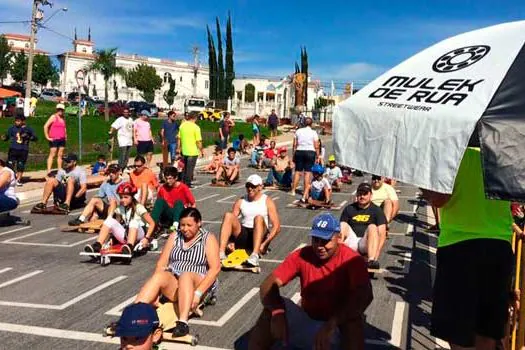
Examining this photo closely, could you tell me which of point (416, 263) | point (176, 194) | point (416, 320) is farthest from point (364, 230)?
point (176, 194)

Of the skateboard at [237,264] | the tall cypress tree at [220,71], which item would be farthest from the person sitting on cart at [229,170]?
the tall cypress tree at [220,71]

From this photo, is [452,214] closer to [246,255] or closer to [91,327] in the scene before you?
[91,327]

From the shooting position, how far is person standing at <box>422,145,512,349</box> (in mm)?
3521

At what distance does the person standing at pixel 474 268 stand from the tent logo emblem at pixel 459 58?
21.8 inches

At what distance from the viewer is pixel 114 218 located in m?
8.48

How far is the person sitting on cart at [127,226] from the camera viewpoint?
26.3 feet

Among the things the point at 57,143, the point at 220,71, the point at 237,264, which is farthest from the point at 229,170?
the point at 220,71

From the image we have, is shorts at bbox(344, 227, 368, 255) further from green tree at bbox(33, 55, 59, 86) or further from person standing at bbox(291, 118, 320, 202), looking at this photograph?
green tree at bbox(33, 55, 59, 86)

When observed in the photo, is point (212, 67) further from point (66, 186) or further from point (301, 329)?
point (301, 329)

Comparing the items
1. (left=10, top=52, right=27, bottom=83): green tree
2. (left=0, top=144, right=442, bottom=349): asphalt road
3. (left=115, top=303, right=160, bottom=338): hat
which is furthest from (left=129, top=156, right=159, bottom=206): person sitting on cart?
(left=10, top=52, right=27, bottom=83): green tree

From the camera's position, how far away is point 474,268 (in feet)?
11.6

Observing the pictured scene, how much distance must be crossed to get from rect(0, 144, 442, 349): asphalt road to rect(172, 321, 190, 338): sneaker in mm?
195

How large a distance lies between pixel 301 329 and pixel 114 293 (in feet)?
9.37

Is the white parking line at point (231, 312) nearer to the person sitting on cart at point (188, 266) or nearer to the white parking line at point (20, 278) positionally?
the person sitting on cart at point (188, 266)
